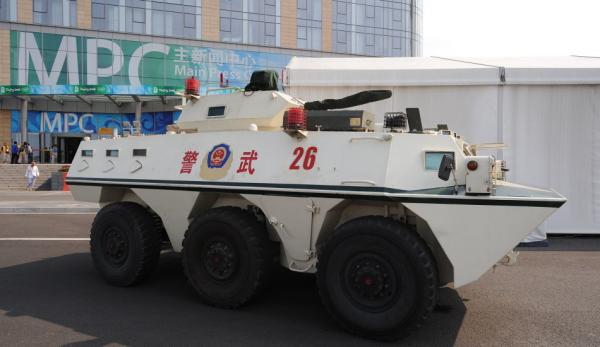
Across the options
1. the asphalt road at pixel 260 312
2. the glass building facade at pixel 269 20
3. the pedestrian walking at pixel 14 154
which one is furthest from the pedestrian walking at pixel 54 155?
the asphalt road at pixel 260 312

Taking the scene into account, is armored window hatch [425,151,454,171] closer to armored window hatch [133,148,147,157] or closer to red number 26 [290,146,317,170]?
red number 26 [290,146,317,170]

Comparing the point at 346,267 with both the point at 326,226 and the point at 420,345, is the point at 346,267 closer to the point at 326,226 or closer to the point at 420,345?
the point at 326,226

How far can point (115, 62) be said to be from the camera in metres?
38.2

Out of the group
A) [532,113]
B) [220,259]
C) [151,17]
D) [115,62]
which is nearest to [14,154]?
[115,62]

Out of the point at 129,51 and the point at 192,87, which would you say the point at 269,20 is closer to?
the point at 129,51

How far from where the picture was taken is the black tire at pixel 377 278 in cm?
410

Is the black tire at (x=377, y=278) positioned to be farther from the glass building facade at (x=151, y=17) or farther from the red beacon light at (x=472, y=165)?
the glass building facade at (x=151, y=17)

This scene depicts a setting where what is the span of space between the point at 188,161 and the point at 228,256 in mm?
1100

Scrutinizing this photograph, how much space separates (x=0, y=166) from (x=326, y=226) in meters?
24.9

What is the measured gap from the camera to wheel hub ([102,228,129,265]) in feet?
19.2

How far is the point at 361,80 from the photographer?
31.7ft

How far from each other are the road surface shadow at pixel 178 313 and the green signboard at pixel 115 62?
31.5m

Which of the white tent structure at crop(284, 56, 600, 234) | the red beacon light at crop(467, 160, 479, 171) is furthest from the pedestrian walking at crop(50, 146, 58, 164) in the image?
the red beacon light at crop(467, 160, 479, 171)

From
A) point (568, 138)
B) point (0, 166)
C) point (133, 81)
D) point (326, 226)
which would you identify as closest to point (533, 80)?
point (568, 138)
